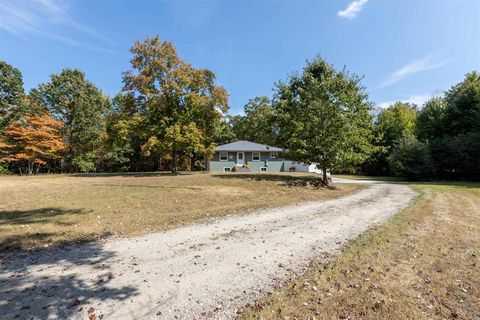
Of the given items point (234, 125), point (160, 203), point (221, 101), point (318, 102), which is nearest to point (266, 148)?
point (221, 101)

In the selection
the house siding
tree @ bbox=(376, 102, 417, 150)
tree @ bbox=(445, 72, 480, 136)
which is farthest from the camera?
tree @ bbox=(376, 102, 417, 150)

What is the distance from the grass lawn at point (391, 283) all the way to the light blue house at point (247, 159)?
1109 inches

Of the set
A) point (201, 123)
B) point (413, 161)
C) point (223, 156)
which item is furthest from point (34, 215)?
point (413, 161)

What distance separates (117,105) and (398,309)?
179ft

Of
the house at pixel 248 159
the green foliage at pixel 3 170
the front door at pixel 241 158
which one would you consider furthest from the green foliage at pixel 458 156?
the green foliage at pixel 3 170

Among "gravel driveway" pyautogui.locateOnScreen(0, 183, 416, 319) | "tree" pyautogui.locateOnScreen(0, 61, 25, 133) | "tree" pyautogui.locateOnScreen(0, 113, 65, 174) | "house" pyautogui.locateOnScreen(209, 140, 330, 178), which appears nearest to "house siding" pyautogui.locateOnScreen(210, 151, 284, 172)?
"house" pyautogui.locateOnScreen(209, 140, 330, 178)

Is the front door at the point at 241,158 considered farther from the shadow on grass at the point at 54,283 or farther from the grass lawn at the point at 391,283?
the shadow on grass at the point at 54,283

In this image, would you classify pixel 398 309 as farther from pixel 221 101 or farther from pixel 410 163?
pixel 410 163

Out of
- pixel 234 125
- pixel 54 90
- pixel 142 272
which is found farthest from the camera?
pixel 234 125

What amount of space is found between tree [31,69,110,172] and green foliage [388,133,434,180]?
40.2m

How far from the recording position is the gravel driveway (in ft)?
12.3

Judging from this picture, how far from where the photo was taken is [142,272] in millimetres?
4879

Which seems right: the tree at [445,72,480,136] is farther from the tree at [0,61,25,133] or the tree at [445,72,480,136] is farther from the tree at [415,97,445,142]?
the tree at [0,61,25,133]

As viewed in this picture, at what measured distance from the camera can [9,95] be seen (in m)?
34.6
